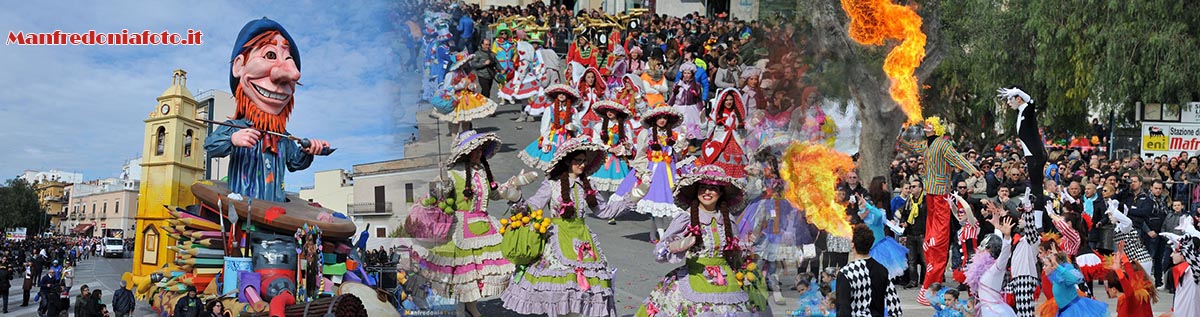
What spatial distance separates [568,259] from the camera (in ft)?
28.8

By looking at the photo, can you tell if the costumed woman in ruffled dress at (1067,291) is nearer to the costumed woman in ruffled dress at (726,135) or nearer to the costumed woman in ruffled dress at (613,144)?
the costumed woman in ruffled dress at (726,135)

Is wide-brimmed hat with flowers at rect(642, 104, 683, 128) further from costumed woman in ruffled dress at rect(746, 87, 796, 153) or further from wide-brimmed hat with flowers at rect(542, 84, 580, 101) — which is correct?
wide-brimmed hat with flowers at rect(542, 84, 580, 101)

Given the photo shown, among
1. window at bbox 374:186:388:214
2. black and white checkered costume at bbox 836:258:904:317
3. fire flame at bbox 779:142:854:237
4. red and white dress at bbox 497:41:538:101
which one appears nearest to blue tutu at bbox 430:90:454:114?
window at bbox 374:186:388:214

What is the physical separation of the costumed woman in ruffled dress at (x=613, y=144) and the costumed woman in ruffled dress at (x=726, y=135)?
1.26 meters

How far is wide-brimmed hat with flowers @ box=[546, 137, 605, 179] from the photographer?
30.3 feet

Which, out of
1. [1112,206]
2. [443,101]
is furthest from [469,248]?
[1112,206]

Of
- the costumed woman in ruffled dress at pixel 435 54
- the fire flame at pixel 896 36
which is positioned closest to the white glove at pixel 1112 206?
the fire flame at pixel 896 36

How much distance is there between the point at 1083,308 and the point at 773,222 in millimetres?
3209

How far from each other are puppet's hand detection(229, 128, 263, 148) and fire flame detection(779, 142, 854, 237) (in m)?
5.66

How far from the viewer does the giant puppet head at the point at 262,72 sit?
405 inches

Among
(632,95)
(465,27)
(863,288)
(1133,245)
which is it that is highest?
(465,27)

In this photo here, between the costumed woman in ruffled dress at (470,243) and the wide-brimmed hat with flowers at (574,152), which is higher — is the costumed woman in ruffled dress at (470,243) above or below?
below

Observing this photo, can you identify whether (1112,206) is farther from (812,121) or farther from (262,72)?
(262,72)

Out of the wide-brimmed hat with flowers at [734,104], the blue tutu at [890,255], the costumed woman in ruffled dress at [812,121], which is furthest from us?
the wide-brimmed hat with flowers at [734,104]
